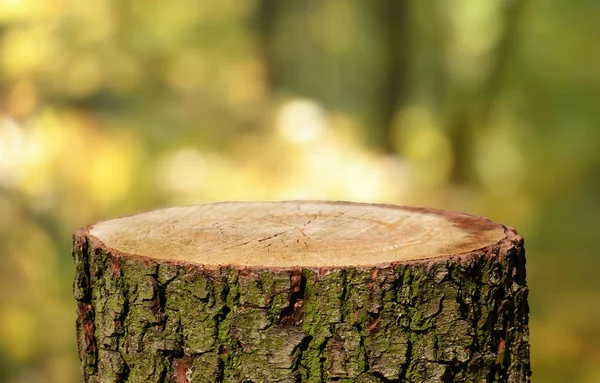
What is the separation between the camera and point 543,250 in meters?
3.94

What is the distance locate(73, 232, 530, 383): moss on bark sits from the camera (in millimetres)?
1222

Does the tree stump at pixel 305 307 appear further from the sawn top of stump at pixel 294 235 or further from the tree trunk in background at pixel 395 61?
the tree trunk in background at pixel 395 61

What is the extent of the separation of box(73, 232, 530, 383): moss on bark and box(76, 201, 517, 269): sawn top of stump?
3cm

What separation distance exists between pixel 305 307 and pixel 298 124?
9.58ft

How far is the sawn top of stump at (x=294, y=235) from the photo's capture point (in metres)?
1.29

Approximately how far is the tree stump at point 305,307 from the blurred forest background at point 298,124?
2.56 meters

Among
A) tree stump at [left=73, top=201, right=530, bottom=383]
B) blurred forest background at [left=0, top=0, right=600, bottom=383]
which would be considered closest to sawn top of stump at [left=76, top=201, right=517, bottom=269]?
tree stump at [left=73, top=201, right=530, bottom=383]

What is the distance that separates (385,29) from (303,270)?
2997 millimetres

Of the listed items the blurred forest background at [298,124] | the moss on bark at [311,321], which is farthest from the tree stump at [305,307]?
the blurred forest background at [298,124]

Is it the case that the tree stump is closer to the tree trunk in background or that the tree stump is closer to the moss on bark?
the moss on bark

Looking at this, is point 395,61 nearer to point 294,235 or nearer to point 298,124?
point 298,124

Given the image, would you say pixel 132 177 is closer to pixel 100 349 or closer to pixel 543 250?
pixel 543 250

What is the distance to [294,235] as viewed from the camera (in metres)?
1.45

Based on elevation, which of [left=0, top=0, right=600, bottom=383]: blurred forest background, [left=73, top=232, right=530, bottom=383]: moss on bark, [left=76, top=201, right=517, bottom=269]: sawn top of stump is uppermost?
[left=0, top=0, right=600, bottom=383]: blurred forest background
